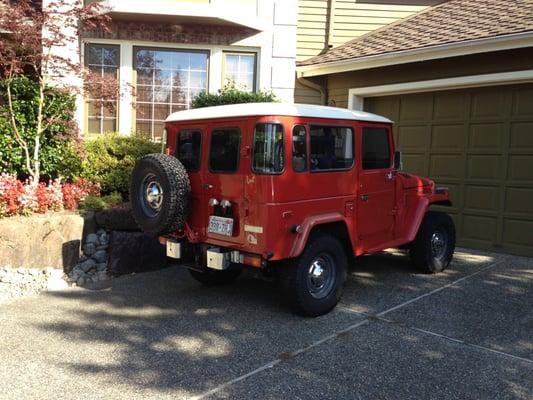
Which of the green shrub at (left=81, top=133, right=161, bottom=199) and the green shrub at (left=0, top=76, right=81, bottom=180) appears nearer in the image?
the green shrub at (left=0, top=76, right=81, bottom=180)

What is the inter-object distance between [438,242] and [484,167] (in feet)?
6.74

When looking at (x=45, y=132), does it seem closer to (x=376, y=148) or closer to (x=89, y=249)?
(x=89, y=249)

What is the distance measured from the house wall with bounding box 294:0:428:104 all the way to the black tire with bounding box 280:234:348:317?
19.1 feet

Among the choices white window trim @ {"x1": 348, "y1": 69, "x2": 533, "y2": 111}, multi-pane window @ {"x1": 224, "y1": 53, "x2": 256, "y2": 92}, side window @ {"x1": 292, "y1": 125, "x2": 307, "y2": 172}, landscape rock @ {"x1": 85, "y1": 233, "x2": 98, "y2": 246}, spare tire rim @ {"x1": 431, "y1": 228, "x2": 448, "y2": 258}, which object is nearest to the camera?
side window @ {"x1": 292, "y1": 125, "x2": 307, "y2": 172}

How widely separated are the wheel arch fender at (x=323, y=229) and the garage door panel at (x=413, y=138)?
4130 mm

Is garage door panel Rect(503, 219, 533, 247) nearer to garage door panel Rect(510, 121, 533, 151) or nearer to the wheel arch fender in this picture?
garage door panel Rect(510, 121, 533, 151)

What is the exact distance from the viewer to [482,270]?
23.2 feet

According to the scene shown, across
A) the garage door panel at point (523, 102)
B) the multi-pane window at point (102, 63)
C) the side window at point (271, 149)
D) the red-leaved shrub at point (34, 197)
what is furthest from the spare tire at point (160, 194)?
the garage door panel at point (523, 102)

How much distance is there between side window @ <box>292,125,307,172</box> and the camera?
196 inches

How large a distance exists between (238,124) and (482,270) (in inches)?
164

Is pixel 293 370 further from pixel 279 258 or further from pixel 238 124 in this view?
pixel 238 124

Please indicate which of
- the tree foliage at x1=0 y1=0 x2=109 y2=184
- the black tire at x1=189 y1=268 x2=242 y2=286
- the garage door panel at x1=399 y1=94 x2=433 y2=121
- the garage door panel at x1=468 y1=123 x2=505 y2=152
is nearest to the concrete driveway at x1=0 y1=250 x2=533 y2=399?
the black tire at x1=189 y1=268 x2=242 y2=286

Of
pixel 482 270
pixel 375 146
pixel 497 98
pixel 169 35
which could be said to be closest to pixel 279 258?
pixel 375 146

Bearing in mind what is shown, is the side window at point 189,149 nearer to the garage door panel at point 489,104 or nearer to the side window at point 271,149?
the side window at point 271,149
